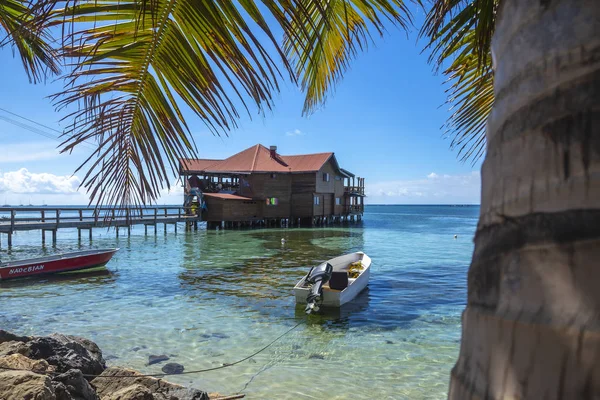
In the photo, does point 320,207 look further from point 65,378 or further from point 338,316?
point 65,378

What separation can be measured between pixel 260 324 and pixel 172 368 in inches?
117

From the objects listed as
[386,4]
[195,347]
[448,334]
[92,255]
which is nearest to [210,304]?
[195,347]

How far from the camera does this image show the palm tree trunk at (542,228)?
0.57m

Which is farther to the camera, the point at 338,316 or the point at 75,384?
the point at 338,316

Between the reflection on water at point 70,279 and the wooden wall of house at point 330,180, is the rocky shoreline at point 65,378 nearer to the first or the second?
the reflection on water at point 70,279

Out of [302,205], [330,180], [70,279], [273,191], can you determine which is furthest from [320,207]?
Result: [70,279]

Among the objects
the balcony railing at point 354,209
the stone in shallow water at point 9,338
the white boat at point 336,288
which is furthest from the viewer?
the balcony railing at point 354,209

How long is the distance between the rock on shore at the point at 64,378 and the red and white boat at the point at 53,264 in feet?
34.2

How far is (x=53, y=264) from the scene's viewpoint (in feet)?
52.5

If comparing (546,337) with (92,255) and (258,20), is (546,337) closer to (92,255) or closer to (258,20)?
(258,20)

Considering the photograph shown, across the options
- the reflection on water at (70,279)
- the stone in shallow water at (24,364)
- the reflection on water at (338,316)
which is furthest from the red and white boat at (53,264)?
the stone in shallow water at (24,364)

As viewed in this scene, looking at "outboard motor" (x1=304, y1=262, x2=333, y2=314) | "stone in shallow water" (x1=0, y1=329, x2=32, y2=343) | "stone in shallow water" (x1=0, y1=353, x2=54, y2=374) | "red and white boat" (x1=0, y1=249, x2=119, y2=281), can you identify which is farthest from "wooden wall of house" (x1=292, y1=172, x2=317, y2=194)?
"stone in shallow water" (x1=0, y1=353, x2=54, y2=374)

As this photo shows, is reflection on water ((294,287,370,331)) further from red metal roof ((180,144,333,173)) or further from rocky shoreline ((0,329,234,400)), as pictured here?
red metal roof ((180,144,333,173))

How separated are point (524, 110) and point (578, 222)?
0.22 meters
